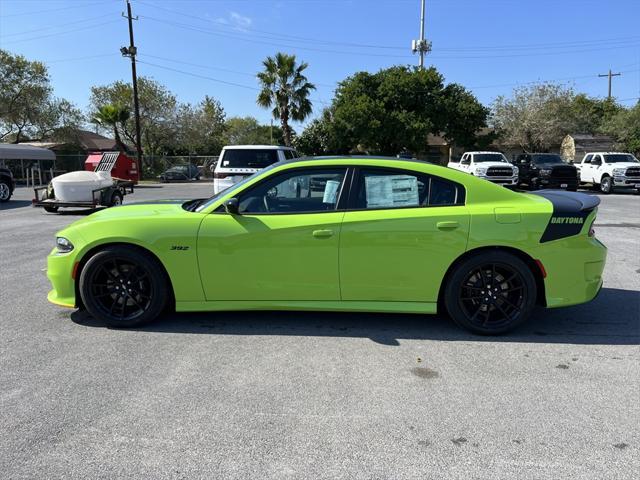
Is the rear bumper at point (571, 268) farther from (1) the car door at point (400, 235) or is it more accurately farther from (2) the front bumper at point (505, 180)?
(2) the front bumper at point (505, 180)

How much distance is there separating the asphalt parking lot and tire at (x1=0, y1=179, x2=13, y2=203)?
14.8 m

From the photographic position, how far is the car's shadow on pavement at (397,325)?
14.0 feet

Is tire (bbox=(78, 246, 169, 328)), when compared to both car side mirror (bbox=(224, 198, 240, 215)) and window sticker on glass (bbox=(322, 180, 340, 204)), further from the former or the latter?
window sticker on glass (bbox=(322, 180, 340, 204))

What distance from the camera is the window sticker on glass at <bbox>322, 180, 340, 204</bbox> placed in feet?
14.2

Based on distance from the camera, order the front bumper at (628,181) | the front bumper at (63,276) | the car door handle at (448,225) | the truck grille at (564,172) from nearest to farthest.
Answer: the car door handle at (448,225) < the front bumper at (63,276) < the front bumper at (628,181) < the truck grille at (564,172)

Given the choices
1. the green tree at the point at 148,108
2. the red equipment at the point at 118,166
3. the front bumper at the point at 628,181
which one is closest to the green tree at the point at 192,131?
the green tree at the point at 148,108

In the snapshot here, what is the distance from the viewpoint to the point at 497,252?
13.6 ft

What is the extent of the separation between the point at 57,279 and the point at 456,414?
11.9ft

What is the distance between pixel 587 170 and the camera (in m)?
25.4

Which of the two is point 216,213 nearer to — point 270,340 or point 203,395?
point 270,340

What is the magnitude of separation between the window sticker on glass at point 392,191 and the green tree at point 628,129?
41306 mm

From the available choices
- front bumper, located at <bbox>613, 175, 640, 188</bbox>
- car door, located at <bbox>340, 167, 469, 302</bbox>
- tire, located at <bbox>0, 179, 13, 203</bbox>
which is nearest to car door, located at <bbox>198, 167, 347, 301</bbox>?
car door, located at <bbox>340, 167, 469, 302</bbox>

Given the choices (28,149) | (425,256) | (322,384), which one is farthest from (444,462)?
(28,149)

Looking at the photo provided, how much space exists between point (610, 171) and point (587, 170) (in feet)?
7.34
